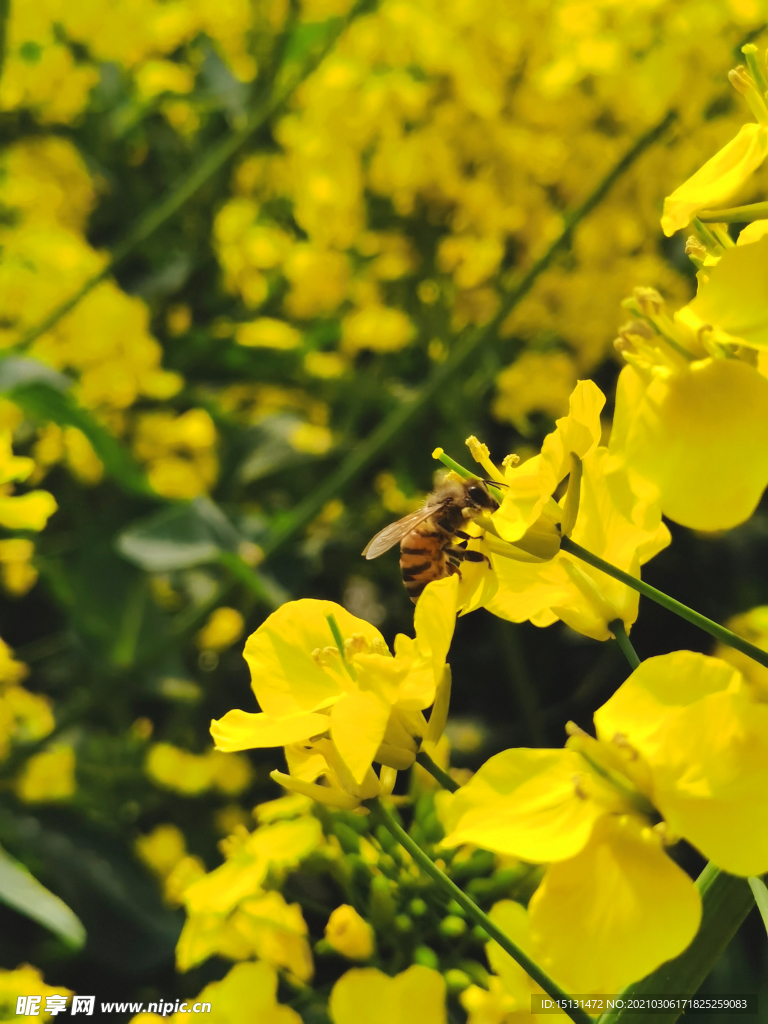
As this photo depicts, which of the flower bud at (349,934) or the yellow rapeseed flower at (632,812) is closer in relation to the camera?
the yellow rapeseed flower at (632,812)

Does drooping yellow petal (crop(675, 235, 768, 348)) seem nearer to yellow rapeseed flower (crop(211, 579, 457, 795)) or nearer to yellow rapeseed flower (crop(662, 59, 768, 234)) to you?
yellow rapeseed flower (crop(662, 59, 768, 234))

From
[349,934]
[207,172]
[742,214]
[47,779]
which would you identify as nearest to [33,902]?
[349,934]

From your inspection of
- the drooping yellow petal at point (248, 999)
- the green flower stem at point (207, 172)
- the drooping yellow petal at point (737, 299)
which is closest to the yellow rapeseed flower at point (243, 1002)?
the drooping yellow petal at point (248, 999)

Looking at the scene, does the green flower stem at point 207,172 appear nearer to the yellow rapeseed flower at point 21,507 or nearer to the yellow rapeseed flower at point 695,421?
the yellow rapeseed flower at point 21,507

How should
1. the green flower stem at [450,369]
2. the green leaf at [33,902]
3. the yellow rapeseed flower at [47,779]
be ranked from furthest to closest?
1. the yellow rapeseed flower at [47,779]
2. the green flower stem at [450,369]
3. the green leaf at [33,902]

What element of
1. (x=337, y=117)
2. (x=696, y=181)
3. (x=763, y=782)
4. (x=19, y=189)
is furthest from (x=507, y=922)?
(x=19, y=189)

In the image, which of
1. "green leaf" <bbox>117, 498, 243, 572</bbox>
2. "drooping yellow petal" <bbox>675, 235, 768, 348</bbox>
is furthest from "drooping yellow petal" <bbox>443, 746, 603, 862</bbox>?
"green leaf" <bbox>117, 498, 243, 572</bbox>

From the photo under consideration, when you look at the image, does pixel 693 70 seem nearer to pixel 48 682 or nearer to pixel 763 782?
pixel 763 782
